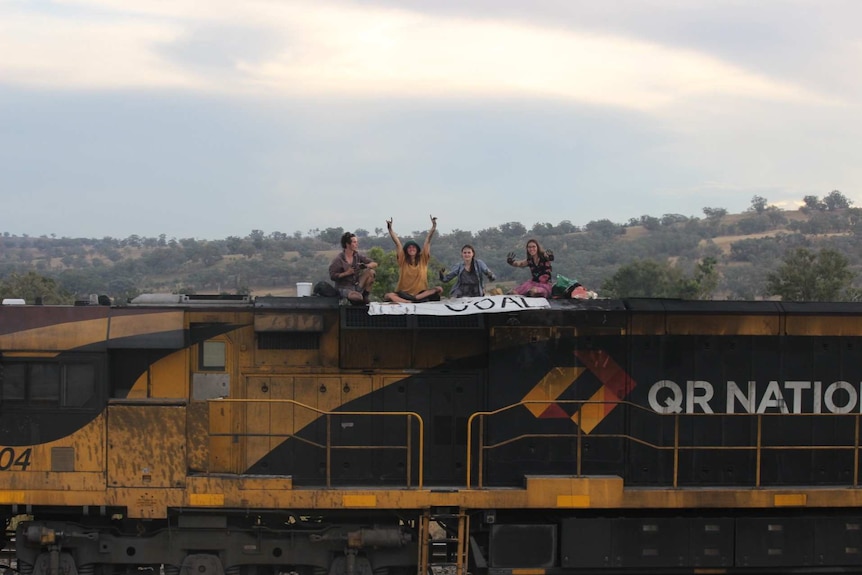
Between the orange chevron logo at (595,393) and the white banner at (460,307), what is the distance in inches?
42.3

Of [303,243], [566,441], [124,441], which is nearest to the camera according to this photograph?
[124,441]

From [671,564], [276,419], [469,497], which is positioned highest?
[276,419]

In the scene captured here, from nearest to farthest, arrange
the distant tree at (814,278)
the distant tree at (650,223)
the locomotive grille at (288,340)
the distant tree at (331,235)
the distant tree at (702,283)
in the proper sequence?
1. the locomotive grille at (288,340)
2. the distant tree at (814,278)
3. the distant tree at (702,283)
4. the distant tree at (331,235)
5. the distant tree at (650,223)

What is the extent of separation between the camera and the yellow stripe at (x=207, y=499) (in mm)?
10812

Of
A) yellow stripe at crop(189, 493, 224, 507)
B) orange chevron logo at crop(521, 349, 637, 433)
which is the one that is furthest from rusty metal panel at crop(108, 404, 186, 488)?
orange chevron logo at crop(521, 349, 637, 433)

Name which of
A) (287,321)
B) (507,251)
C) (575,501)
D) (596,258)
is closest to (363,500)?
(287,321)

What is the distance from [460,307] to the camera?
35.8 feet

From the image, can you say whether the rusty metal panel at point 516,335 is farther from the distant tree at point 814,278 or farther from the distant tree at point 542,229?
the distant tree at point 542,229

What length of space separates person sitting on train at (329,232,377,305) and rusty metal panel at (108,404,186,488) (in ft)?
8.01

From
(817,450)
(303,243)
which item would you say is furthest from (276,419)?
(303,243)

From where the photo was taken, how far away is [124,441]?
10.8m

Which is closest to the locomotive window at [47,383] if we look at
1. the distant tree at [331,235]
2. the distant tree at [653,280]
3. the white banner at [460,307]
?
the white banner at [460,307]

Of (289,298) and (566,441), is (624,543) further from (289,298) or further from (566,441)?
(289,298)

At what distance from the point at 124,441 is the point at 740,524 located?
23.2 feet
